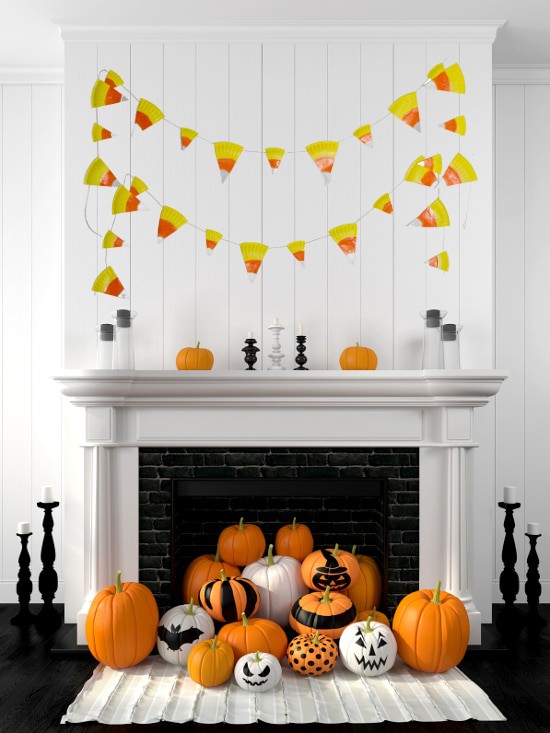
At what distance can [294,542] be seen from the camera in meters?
2.77

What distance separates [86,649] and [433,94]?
9.26 feet

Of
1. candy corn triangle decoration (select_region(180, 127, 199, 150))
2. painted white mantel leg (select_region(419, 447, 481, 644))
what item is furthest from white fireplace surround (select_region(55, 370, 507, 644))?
candy corn triangle decoration (select_region(180, 127, 199, 150))

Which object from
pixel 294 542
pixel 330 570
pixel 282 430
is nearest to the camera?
pixel 330 570

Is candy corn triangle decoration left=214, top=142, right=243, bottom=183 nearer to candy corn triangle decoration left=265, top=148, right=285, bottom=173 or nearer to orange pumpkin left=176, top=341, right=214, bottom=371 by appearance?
candy corn triangle decoration left=265, top=148, right=285, bottom=173

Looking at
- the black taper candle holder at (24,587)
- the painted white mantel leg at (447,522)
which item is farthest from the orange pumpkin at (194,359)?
the black taper candle holder at (24,587)

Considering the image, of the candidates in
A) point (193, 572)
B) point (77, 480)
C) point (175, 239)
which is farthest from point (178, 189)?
point (193, 572)

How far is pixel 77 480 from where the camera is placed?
2.84 meters

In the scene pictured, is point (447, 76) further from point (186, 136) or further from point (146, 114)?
point (146, 114)

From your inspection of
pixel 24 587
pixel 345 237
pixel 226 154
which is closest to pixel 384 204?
pixel 345 237

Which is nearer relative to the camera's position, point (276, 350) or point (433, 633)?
point (433, 633)

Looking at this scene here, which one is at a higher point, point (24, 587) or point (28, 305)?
point (28, 305)

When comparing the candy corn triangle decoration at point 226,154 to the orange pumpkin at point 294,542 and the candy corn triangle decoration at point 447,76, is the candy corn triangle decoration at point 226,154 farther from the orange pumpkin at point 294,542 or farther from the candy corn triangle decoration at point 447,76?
the orange pumpkin at point 294,542

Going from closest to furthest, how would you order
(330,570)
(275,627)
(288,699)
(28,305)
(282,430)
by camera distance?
(288,699), (275,627), (330,570), (282,430), (28,305)

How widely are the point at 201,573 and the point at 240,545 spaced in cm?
20
